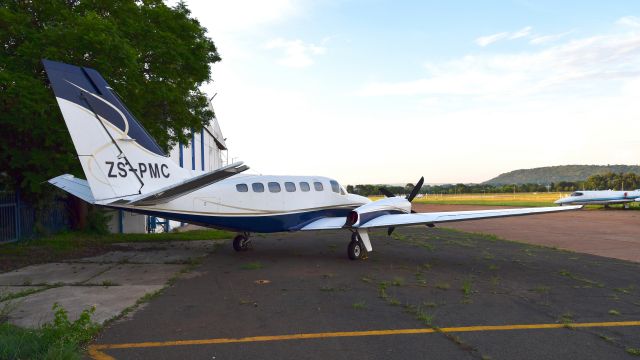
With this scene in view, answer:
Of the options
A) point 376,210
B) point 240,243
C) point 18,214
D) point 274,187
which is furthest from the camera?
point 18,214

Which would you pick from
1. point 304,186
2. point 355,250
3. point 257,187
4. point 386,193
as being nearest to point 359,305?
point 355,250

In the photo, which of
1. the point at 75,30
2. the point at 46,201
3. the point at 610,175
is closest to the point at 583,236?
the point at 75,30

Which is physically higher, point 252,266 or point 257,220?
point 257,220

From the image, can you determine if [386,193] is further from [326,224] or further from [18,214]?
[18,214]

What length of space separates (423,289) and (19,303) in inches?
336

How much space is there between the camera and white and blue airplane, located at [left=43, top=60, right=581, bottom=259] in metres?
11.1

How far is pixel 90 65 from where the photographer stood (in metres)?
14.6

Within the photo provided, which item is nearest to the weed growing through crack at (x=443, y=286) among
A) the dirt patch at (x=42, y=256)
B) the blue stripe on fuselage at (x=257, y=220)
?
the blue stripe on fuselage at (x=257, y=220)

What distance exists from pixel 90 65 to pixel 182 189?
22.7 feet

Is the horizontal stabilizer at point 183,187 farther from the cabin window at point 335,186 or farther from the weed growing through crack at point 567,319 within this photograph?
the weed growing through crack at point 567,319

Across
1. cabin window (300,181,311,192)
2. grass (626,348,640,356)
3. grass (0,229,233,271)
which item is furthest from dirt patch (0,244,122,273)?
grass (626,348,640,356)

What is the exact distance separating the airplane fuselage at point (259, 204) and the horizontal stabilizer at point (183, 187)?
634 mm

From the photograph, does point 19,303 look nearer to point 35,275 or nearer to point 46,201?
point 35,275

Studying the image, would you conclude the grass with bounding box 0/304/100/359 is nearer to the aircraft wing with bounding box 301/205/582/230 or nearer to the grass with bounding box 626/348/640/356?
the grass with bounding box 626/348/640/356
